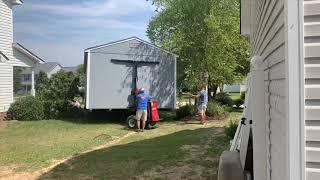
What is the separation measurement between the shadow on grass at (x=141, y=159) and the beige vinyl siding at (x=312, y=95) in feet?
20.4

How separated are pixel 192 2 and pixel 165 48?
2301 mm

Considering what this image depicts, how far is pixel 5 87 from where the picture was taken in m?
19.8

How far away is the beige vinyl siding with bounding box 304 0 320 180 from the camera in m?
2.94

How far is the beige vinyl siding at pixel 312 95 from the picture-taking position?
2.94 meters

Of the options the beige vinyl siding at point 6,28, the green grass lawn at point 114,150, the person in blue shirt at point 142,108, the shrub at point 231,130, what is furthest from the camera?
the beige vinyl siding at point 6,28

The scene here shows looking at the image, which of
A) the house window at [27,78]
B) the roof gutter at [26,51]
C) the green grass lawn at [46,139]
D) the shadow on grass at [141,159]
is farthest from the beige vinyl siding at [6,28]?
the house window at [27,78]

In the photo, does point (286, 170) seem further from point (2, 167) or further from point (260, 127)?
point (2, 167)

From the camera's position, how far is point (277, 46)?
375cm

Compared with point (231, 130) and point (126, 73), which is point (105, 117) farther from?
point (231, 130)

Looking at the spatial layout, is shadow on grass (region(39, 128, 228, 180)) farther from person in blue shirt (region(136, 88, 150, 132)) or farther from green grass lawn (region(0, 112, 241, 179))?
person in blue shirt (region(136, 88, 150, 132))

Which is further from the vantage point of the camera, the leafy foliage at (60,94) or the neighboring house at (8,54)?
the leafy foliage at (60,94)

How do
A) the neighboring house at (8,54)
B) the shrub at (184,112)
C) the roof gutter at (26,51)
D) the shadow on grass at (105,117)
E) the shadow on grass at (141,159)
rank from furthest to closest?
1. the roof gutter at (26,51)
2. the shrub at (184,112)
3. the neighboring house at (8,54)
4. the shadow on grass at (105,117)
5. the shadow on grass at (141,159)

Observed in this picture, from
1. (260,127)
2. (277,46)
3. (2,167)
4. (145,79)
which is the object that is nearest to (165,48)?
(145,79)

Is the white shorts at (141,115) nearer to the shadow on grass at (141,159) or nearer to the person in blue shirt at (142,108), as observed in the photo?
the person in blue shirt at (142,108)
